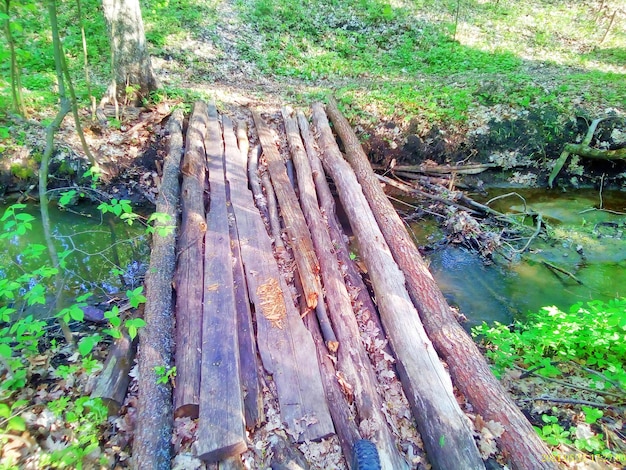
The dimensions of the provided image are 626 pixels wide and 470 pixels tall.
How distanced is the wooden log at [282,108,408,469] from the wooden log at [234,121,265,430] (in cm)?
85

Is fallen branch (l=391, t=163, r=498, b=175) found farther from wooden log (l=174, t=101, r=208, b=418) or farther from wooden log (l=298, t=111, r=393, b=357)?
wooden log (l=174, t=101, r=208, b=418)

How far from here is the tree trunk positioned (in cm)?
738

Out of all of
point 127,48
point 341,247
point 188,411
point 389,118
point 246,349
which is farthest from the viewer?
point 389,118

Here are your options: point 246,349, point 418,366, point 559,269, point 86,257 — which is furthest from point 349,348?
point 86,257

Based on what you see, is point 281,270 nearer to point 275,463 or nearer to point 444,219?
point 275,463

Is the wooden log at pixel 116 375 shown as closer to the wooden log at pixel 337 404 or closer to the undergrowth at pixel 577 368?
the wooden log at pixel 337 404

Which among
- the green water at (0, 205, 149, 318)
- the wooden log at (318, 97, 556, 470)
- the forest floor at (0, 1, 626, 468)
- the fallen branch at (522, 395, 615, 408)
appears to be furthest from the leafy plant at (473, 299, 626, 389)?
the green water at (0, 205, 149, 318)

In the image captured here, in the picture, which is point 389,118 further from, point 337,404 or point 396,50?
point 337,404

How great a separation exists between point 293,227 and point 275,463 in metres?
3.18

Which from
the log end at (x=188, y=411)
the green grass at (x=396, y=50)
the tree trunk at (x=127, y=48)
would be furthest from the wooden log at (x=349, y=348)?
the tree trunk at (x=127, y=48)

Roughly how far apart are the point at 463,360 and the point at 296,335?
67.6 inches

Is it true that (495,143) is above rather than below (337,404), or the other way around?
above

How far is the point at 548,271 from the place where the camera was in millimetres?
6043

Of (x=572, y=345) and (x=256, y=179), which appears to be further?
(x=256, y=179)
